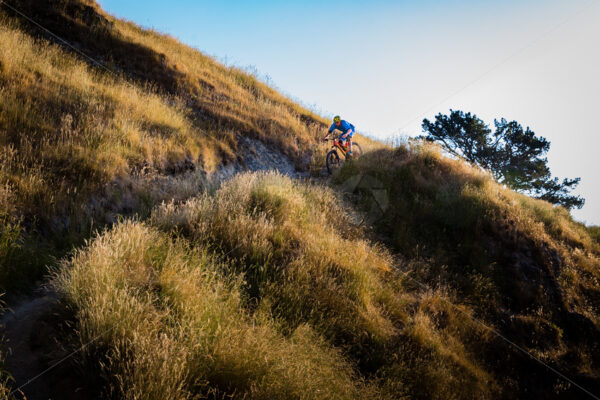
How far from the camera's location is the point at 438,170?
401 inches

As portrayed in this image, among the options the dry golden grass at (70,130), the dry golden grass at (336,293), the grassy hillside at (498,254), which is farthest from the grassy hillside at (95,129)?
the grassy hillside at (498,254)

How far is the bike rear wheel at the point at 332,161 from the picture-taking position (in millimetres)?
10766

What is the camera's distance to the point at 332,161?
36.0 ft

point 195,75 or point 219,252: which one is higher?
point 195,75

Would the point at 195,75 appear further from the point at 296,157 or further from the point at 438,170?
the point at 438,170

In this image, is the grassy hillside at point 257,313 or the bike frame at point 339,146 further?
the bike frame at point 339,146

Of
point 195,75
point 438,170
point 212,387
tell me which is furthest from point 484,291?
point 195,75

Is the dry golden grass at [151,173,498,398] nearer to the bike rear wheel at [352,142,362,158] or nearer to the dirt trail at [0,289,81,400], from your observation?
the dirt trail at [0,289,81,400]

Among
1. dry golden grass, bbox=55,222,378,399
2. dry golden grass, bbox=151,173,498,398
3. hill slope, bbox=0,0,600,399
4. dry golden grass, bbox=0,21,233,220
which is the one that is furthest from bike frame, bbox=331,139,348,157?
dry golden grass, bbox=55,222,378,399

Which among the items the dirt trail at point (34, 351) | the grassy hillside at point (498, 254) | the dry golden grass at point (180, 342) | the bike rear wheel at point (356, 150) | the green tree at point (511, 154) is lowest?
the dirt trail at point (34, 351)

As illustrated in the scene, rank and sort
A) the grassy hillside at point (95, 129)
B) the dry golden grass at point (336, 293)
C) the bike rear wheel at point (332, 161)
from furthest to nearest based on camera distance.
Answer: the bike rear wheel at point (332, 161) → the grassy hillside at point (95, 129) → the dry golden grass at point (336, 293)

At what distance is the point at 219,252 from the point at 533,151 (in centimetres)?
2234

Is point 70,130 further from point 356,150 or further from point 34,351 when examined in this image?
point 356,150

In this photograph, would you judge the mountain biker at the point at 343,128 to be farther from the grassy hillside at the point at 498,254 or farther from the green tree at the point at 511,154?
the green tree at the point at 511,154
